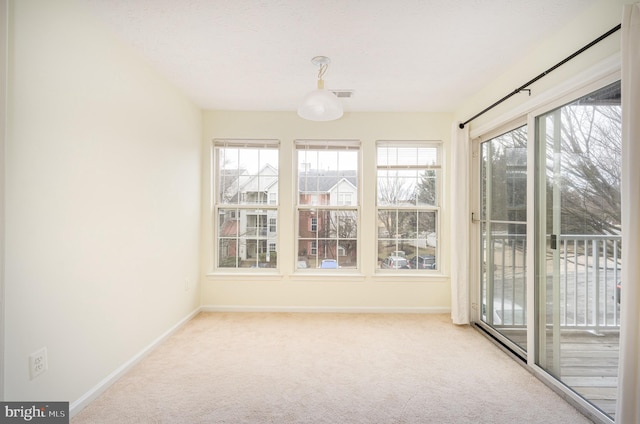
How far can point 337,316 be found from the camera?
3.78 meters

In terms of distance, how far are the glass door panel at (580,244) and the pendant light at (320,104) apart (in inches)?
62.9

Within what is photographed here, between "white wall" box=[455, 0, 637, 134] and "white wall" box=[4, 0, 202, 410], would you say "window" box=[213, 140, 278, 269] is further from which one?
"white wall" box=[455, 0, 637, 134]

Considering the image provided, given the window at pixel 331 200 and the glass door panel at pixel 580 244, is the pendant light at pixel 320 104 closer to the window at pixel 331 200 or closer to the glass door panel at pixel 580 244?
the window at pixel 331 200

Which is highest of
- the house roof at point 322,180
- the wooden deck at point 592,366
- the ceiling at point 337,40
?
the ceiling at point 337,40

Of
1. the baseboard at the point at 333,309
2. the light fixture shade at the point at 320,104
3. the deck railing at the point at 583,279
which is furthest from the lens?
the baseboard at the point at 333,309

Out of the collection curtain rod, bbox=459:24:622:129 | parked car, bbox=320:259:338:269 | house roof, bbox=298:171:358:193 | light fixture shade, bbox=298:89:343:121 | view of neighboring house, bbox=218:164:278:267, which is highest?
curtain rod, bbox=459:24:622:129

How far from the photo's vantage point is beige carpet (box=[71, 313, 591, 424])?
1.94m

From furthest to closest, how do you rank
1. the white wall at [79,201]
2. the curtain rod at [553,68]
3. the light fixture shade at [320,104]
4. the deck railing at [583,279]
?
the light fixture shade at [320,104], the deck railing at [583,279], the curtain rod at [553,68], the white wall at [79,201]

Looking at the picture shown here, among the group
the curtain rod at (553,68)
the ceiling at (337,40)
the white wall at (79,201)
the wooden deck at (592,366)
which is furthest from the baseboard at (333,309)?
the ceiling at (337,40)

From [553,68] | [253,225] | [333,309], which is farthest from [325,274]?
[553,68]

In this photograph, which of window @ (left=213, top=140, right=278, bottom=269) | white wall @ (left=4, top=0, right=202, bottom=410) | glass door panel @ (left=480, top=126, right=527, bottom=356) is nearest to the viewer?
white wall @ (left=4, top=0, right=202, bottom=410)

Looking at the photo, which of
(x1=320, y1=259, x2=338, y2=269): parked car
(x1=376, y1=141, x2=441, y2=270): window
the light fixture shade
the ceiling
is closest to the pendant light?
the light fixture shade

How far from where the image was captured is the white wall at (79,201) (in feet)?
5.26

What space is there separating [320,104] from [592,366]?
2578 mm
